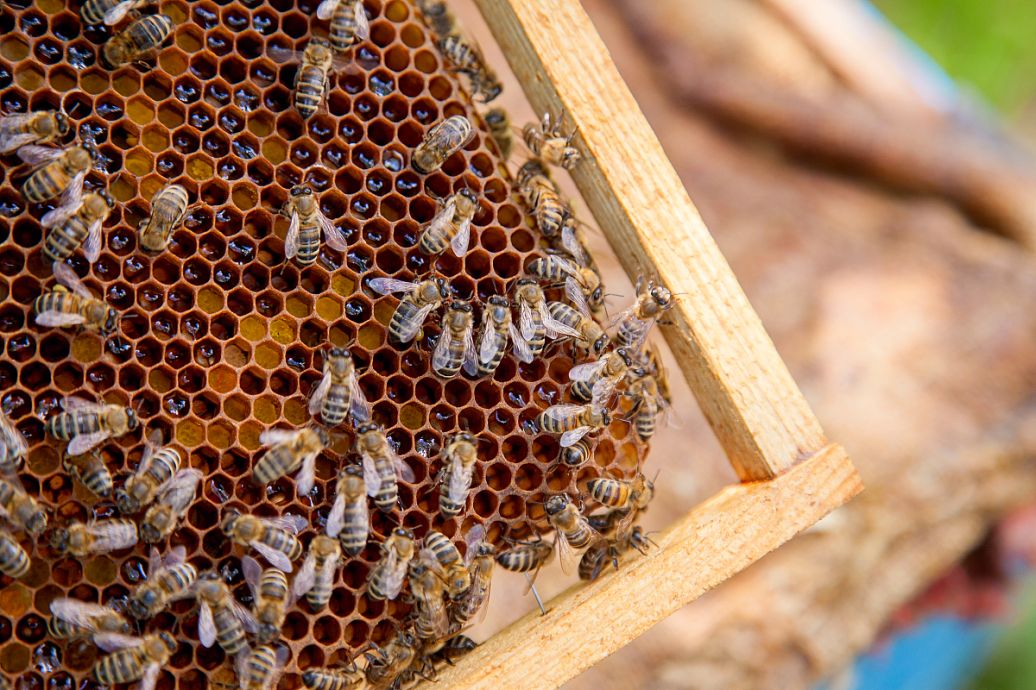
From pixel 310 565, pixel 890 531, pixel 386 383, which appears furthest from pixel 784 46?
pixel 310 565

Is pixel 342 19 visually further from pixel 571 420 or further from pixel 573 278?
pixel 571 420

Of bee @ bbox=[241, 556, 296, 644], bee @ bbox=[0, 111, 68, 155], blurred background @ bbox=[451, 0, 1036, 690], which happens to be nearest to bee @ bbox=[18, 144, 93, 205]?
bee @ bbox=[0, 111, 68, 155]

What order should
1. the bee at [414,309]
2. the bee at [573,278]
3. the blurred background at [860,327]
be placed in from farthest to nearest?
the blurred background at [860,327]
the bee at [573,278]
the bee at [414,309]

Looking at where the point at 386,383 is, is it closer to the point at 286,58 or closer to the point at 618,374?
the point at 618,374

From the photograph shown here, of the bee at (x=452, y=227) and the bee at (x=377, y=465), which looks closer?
the bee at (x=377, y=465)

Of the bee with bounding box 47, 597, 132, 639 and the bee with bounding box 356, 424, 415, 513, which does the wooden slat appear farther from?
the bee with bounding box 47, 597, 132, 639

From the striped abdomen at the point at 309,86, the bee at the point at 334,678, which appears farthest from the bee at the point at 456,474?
the striped abdomen at the point at 309,86

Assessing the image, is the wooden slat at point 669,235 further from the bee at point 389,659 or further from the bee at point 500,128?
the bee at point 389,659

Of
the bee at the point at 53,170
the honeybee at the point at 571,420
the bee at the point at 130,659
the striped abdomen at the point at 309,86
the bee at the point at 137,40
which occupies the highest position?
the striped abdomen at the point at 309,86
